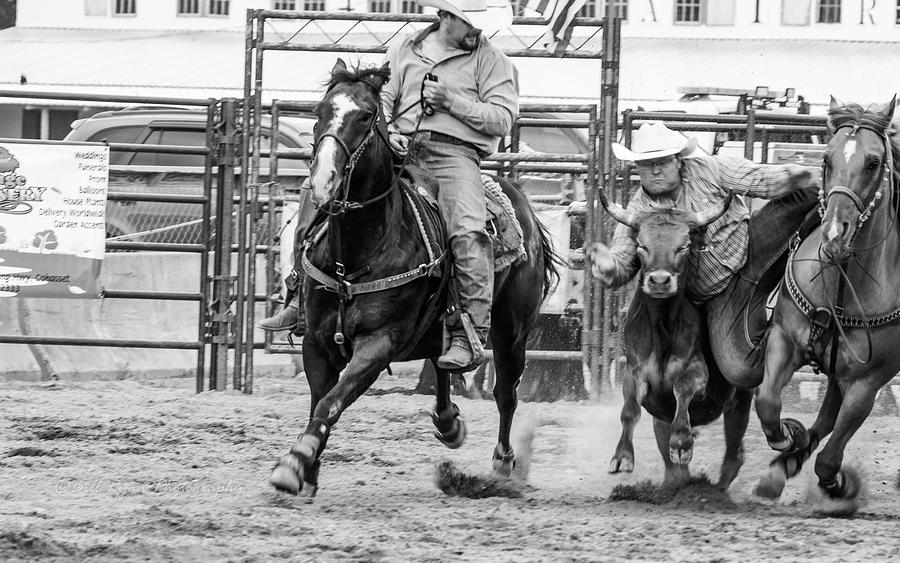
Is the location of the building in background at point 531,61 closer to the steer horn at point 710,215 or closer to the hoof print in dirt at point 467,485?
the hoof print in dirt at point 467,485

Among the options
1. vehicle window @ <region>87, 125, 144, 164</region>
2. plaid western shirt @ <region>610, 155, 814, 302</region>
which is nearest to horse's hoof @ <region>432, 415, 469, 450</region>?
plaid western shirt @ <region>610, 155, 814, 302</region>

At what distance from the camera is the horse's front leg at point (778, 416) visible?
19.4 ft

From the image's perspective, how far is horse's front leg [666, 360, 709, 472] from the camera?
6.03m

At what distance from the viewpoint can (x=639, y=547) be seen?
4883 mm

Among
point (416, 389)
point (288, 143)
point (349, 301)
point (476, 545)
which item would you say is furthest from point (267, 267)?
point (476, 545)

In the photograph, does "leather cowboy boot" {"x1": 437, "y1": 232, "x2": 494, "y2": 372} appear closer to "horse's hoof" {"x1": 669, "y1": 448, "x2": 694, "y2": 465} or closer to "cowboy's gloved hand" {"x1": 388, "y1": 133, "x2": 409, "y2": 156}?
"cowboy's gloved hand" {"x1": 388, "y1": 133, "x2": 409, "y2": 156}

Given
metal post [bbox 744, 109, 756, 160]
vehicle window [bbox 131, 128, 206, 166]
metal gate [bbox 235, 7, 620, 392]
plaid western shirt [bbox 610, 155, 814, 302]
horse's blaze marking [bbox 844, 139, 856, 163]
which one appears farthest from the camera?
vehicle window [bbox 131, 128, 206, 166]

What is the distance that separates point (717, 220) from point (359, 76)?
183 centimetres

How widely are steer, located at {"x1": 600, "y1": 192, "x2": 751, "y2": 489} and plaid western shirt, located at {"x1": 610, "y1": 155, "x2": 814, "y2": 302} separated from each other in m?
0.09

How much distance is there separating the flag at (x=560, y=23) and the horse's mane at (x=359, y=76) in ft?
13.0

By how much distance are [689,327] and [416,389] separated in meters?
4.39

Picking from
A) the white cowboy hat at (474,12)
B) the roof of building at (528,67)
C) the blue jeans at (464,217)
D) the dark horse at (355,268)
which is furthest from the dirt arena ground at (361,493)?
the roof of building at (528,67)

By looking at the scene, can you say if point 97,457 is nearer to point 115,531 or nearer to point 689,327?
point 115,531

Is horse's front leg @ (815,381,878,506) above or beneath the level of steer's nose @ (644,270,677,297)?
beneath
